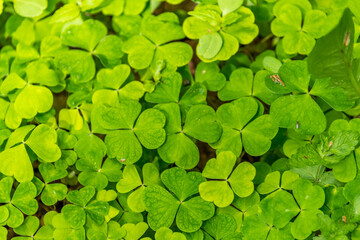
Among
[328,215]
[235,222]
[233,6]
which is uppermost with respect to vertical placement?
[233,6]

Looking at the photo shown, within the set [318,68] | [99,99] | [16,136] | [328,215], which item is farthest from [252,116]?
[16,136]

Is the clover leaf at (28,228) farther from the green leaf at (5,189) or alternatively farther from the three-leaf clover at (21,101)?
the three-leaf clover at (21,101)

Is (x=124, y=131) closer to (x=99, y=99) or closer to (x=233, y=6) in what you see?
(x=99, y=99)

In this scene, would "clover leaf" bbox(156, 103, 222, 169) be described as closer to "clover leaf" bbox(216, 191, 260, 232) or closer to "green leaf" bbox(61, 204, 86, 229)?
"clover leaf" bbox(216, 191, 260, 232)

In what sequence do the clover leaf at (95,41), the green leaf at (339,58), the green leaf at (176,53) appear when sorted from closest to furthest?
the green leaf at (339,58)
the green leaf at (176,53)
the clover leaf at (95,41)

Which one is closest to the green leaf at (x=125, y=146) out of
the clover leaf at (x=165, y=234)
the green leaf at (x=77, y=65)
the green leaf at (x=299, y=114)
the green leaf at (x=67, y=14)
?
the clover leaf at (x=165, y=234)
